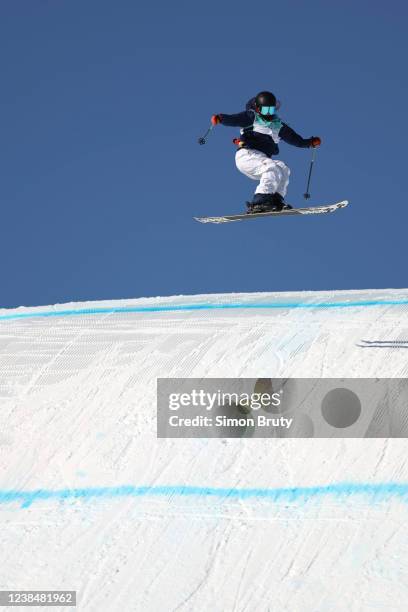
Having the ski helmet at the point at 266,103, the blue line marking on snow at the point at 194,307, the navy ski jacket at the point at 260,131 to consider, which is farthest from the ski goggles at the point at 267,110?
the blue line marking on snow at the point at 194,307

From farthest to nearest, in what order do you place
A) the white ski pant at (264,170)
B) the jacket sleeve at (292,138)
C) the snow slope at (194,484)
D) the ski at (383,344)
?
→ the jacket sleeve at (292,138) < the white ski pant at (264,170) < the ski at (383,344) < the snow slope at (194,484)

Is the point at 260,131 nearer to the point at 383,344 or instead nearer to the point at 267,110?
the point at 267,110

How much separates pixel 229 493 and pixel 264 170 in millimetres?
5528

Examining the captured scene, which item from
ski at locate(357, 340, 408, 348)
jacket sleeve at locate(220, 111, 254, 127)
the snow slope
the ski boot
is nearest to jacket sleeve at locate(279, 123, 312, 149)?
jacket sleeve at locate(220, 111, 254, 127)

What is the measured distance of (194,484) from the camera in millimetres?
8766

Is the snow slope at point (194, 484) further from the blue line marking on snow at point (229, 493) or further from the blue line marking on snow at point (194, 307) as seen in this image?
the blue line marking on snow at point (194, 307)

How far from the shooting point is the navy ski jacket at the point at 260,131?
12602 millimetres

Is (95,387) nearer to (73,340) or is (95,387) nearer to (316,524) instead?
(73,340)

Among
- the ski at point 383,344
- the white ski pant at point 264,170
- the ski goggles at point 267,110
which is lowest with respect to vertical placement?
the ski at point 383,344

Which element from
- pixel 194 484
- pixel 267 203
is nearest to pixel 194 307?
pixel 267 203

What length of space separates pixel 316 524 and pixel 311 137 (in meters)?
→ 6.88

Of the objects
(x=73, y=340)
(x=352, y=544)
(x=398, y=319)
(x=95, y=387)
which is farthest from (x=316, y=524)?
(x=73, y=340)

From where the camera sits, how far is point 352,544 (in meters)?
7.68

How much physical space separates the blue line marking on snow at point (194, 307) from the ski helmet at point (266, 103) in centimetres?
286
